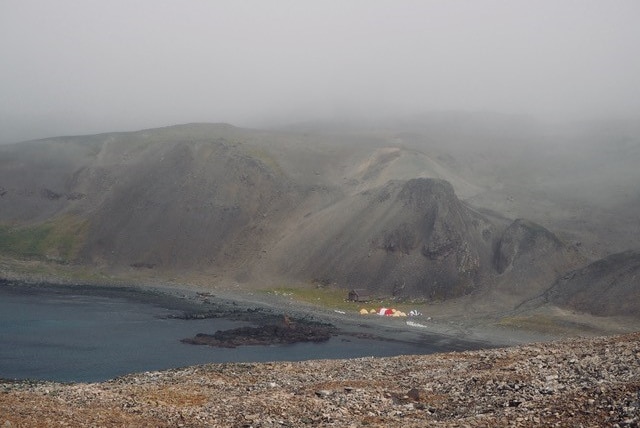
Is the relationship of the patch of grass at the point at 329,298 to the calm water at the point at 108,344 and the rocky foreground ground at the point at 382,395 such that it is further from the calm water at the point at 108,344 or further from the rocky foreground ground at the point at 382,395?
the rocky foreground ground at the point at 382,395

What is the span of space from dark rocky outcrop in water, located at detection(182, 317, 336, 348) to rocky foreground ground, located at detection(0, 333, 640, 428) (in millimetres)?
42033

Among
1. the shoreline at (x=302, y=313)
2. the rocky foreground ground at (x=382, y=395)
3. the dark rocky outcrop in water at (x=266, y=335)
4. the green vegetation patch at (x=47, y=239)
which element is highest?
the rocky foreground ground at (x=382, y=395)

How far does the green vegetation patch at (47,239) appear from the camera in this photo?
152750 mm

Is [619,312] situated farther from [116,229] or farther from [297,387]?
[116,229]

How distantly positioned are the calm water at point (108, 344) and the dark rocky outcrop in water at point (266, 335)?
7.12 ft

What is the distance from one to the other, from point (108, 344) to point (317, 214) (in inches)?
3002

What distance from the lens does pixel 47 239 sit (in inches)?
6280

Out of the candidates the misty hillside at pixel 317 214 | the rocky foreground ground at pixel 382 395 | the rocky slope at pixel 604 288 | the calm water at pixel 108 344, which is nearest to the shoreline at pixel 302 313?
the calm water at pixel 108 344

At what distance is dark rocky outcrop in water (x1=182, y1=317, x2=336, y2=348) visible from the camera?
278ft

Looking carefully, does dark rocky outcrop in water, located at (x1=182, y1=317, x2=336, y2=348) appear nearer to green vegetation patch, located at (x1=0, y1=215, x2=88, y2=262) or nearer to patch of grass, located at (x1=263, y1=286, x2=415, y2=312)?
patch of grass, located at (x1=263, y1=286, x2=415, y2=312)

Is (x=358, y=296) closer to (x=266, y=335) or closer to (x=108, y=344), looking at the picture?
(x=266, y=335)

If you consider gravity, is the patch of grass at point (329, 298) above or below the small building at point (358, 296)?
below

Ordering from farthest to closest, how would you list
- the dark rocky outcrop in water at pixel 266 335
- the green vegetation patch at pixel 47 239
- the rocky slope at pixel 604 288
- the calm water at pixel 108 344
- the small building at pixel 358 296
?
the green vegetation patch at pixel 47 239, the small building at pixel 358 296, the rocky slope at pixel 604 288, the dark rocky outcrop in water at pixel 266 335, the calm water at pixel 108 344

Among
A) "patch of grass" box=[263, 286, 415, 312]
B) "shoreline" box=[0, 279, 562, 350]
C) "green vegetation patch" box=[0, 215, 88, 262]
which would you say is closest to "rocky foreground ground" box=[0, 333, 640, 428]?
"shoreline" box=[0, 279, 562, 350]
